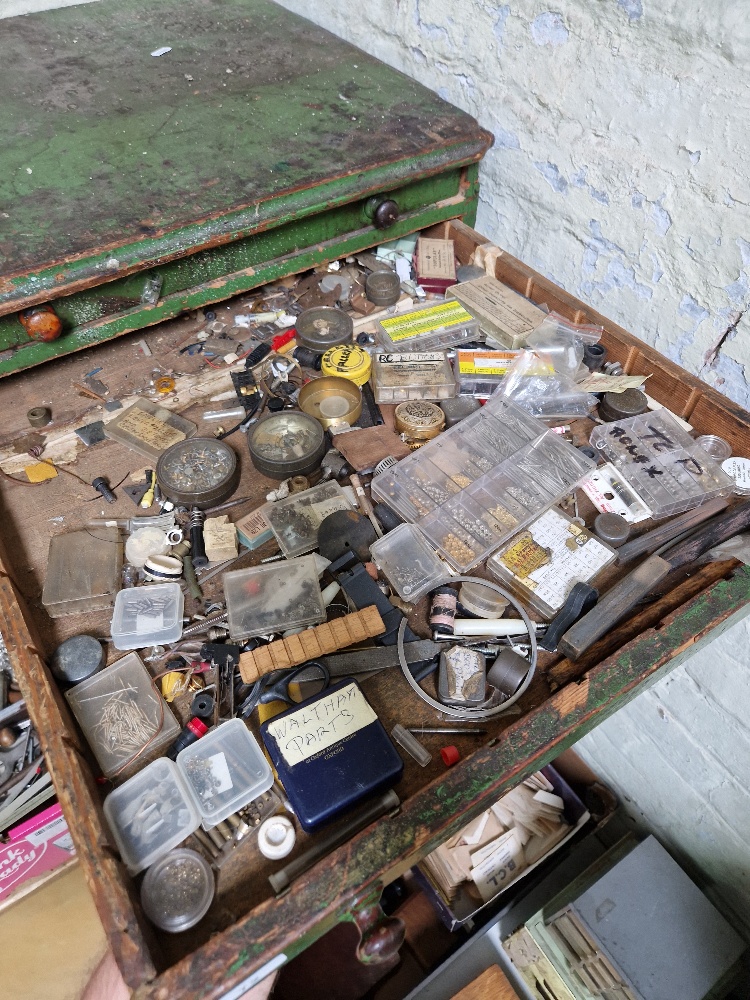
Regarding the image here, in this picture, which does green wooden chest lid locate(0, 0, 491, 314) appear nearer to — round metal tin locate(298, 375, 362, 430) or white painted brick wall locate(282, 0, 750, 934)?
white painted brick wall locate(282, 0, 750, 934)

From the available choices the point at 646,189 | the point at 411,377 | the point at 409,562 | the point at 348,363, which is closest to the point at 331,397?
the point at 348,363

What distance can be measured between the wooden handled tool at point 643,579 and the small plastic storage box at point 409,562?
243 millimetres

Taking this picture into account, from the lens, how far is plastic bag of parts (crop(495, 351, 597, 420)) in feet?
4.49

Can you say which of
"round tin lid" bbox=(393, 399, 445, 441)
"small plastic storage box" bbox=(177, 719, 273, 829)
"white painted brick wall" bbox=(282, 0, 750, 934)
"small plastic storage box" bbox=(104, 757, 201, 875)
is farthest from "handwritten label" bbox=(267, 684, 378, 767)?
"white painted brick wall" bbox=(282, 0, 750, 934)

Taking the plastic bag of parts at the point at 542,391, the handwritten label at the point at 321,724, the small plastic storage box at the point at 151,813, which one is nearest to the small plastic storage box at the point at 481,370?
the plastic bag of parts at the point at 542,391

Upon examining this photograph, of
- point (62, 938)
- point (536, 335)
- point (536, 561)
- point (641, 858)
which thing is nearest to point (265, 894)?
point (536, 561)

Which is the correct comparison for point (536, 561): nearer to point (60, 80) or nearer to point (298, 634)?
point (298, 634)

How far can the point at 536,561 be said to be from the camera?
44.3 inches

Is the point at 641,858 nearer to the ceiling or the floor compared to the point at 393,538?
nearer to the floor

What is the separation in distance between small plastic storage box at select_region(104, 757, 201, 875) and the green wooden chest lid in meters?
0.91

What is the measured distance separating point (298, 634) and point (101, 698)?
0.33 m

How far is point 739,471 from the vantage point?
125cm

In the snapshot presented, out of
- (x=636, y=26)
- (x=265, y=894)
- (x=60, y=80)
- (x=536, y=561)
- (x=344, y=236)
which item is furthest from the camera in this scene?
(x=60, y=80)

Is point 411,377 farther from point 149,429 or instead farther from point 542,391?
point 149,429
